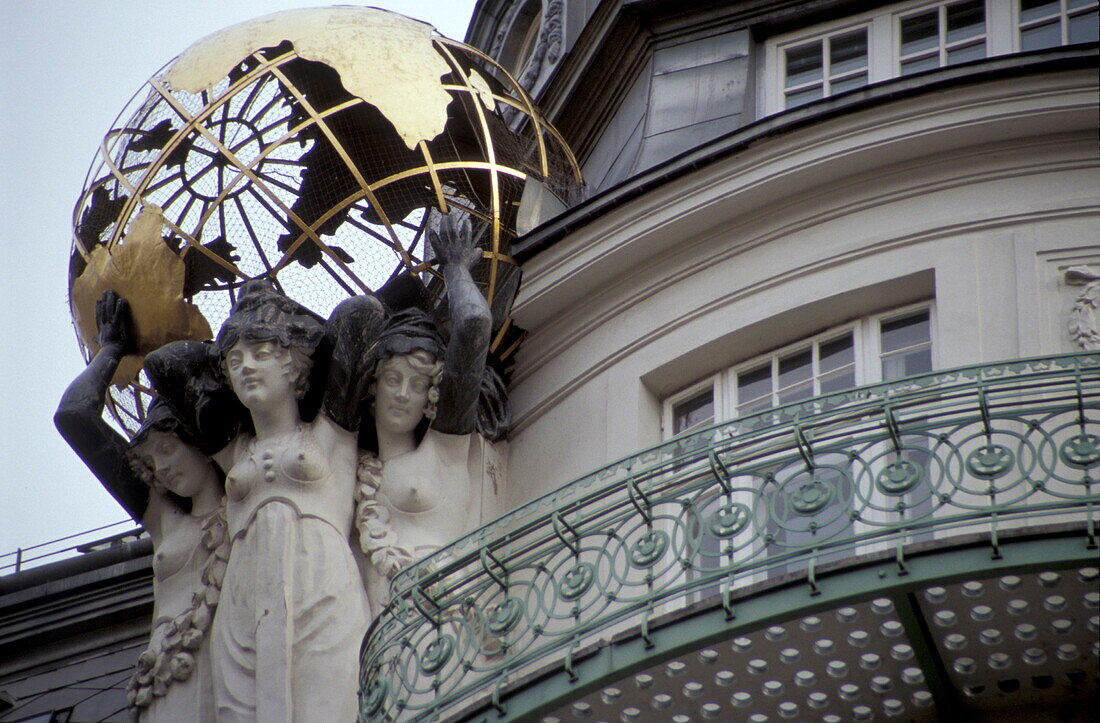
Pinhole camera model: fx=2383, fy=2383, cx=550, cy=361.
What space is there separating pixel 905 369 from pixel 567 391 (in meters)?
2.09

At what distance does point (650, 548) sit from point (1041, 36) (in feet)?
15.3

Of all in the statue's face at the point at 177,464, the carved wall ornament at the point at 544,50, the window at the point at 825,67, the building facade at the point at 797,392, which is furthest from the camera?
the carved wall ornament at the point at 544,50

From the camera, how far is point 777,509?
1169 centimetres

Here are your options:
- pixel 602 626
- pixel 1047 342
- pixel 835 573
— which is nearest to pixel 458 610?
pixel 602 626

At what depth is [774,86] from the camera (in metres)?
14.1

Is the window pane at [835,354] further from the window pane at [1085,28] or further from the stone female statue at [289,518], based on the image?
the stone female statue at [289,518]

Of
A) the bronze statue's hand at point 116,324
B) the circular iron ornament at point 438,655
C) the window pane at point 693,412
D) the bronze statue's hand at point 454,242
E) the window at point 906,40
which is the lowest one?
the circular iron ornament at point 438,655

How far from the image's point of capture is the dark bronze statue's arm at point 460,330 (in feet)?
41.3

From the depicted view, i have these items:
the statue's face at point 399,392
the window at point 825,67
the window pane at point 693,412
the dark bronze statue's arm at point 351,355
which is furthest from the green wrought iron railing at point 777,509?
the window at point 825,67

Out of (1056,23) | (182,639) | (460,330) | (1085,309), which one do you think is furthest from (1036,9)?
(182,639)

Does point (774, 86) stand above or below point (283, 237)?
above

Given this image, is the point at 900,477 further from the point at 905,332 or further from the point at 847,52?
the point at 847,52

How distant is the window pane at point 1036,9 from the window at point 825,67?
3.11 ft

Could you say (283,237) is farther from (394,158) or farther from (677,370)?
(677,370)
